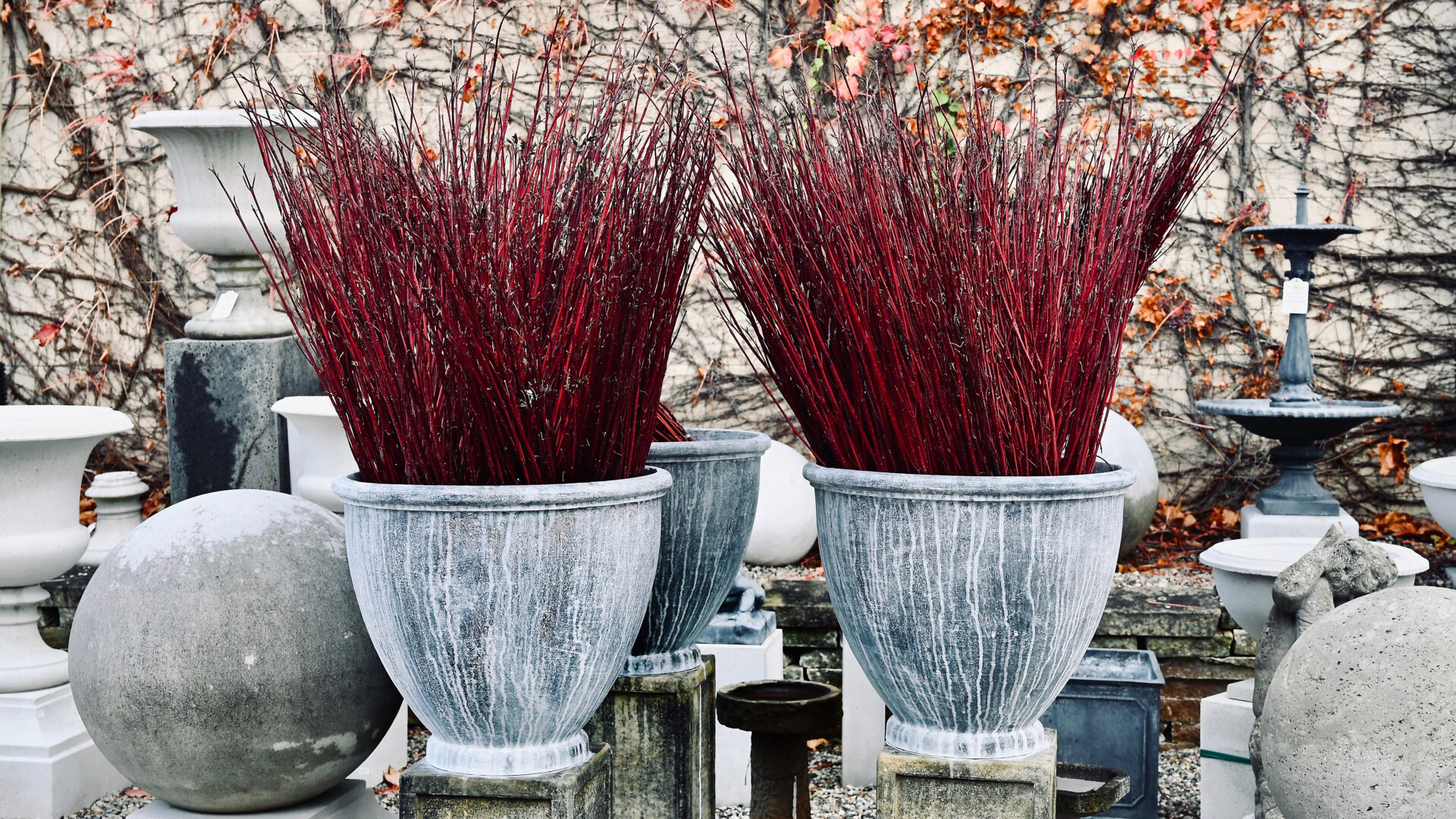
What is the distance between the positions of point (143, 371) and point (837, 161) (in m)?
4.65

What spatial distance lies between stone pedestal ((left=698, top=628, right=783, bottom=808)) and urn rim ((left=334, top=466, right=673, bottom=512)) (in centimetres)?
174

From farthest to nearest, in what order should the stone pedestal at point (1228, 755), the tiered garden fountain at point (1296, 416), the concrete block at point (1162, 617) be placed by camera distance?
the tiered garden fountain at point (1296, 416)
the concrete block at point (1162, 617)
the stone pedestal at point (1228, 755)

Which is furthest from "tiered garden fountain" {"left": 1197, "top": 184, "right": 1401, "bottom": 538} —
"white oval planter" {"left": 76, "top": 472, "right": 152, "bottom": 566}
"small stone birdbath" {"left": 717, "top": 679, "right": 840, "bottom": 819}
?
"white oval planter" {"left": 76, "top": 472, "right": 152, "bottom": 566}

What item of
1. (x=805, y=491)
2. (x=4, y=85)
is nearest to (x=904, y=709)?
(x=805, y=491)

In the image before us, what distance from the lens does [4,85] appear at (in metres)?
5.47

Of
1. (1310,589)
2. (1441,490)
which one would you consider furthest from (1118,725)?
(1441,490)

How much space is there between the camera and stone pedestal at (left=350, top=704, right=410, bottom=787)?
3268mm

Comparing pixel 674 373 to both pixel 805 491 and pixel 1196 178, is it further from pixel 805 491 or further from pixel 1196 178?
pixel 1196 178

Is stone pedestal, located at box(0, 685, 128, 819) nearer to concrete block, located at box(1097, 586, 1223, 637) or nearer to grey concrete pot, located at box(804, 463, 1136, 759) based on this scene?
grey concrete pot, located at box(804, 463, 1136, 759)

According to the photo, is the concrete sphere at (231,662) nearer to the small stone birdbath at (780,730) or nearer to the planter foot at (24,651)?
the small stone birdbath at (780,730)

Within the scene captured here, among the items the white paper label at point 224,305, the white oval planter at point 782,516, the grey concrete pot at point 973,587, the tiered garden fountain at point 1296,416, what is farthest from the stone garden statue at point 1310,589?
the white paper label at point 224,305

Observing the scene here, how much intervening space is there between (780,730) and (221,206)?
97.4 inches

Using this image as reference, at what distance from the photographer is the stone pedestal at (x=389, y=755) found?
3.27m

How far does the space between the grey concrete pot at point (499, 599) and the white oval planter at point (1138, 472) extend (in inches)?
115
